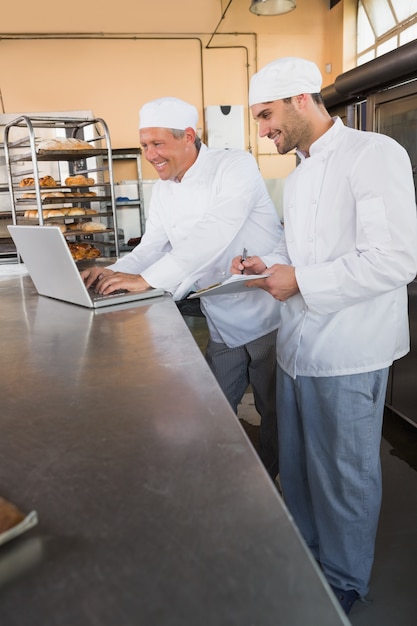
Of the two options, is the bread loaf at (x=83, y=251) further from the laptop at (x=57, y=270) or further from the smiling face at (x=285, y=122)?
the smiling face at (x=285, y=122)

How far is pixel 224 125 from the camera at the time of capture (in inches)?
304

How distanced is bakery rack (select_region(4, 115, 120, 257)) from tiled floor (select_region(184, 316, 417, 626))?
8.75 feet

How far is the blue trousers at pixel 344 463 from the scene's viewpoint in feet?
5.15

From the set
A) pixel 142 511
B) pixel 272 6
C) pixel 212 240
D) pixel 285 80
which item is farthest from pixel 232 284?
pixel 272 6

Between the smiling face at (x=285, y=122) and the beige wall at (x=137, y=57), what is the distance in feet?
21.2

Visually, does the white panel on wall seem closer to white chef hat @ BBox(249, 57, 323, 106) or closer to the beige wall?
the beige wall

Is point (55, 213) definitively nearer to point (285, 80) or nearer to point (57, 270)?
point (57, 270)

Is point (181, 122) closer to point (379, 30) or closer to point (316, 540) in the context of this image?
point (316, 540)

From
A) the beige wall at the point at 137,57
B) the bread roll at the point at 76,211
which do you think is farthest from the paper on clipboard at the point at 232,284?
the beige wall at the point at 137,57

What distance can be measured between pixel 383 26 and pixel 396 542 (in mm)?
6289

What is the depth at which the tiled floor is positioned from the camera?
1.66 meters

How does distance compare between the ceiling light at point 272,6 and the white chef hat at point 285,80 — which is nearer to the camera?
the white chef hat at point 285,80

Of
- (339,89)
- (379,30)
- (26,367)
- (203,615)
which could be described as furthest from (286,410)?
(379,30)

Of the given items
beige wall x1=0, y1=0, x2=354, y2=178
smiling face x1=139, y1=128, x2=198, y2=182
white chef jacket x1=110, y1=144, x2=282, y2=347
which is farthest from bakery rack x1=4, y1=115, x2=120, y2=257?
smiling face x1=139, y1=128, x2=198, y2=182
